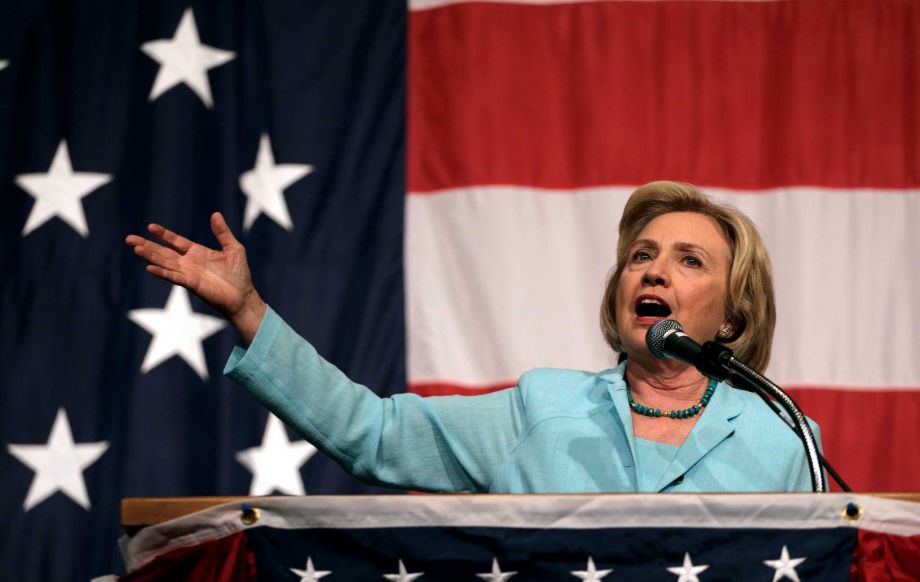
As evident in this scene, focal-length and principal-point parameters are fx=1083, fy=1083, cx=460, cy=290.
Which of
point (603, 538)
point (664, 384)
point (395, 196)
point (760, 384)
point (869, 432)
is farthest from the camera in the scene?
point (395, 196)

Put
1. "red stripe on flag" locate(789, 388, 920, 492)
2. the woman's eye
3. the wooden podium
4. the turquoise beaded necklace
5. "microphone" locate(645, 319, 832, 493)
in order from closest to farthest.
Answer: the wooden podium, "microphone" locate(645, 319, 832, 493), the turquoise beaded necklace, the woman's eye, "red stripe on flag" locate(789, 388, 920, 492)

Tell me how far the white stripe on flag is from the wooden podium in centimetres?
174

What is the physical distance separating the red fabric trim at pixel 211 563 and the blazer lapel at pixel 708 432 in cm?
72

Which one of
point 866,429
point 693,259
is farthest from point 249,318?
point 866,429

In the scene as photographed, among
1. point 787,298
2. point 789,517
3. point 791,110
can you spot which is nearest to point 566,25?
point 791,110

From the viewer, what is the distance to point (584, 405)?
6.16 ft

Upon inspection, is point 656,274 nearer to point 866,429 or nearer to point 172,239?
point 172,239

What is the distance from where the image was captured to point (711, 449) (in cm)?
179

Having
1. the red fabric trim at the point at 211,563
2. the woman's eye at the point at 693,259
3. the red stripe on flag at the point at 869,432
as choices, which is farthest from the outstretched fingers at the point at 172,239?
the red stripe on flag at the point at 869,432

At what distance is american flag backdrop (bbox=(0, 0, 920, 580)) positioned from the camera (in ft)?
9.93

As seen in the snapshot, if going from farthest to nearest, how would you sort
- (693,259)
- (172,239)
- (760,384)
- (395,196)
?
(395,196) → (693,259) → (172,239) → (760,384)

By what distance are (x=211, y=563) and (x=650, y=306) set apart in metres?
0.97

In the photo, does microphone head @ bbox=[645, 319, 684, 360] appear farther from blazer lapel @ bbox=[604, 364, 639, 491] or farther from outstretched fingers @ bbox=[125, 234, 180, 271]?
outstretched fingers @ bbox=[125, 234, 180, 271]

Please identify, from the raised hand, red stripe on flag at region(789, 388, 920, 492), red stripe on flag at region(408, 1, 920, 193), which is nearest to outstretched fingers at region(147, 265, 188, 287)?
the raised hand
